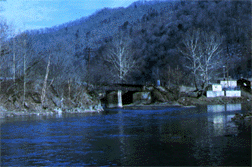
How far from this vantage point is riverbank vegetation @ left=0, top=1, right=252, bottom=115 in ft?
163

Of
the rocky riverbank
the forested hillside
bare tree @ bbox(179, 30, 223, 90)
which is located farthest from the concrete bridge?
bare tree @ bbox(179, 30, 223, 90)

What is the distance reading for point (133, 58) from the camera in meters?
110

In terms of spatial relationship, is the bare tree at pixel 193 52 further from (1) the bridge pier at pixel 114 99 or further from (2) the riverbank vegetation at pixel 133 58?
(1) the bridge pier at pixel 114 99

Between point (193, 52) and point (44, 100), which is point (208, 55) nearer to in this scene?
point (193, 52)

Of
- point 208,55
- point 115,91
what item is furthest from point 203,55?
point 115,91

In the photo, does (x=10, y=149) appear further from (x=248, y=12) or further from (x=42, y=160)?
(x=248, y=12)

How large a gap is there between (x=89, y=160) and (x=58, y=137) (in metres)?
7.76

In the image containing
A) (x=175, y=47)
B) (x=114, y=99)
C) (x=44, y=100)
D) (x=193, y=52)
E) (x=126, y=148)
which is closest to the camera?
(x=126, y=148)

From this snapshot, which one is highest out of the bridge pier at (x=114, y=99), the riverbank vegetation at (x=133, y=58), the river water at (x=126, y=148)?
the riverbank vegetation at (x=133, y=58)

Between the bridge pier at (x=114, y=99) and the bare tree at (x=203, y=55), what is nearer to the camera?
the bridge pier at (x=114, y=99)

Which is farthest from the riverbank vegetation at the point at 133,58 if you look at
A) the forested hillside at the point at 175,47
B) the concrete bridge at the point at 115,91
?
the concrete bridge at the point at 115,91

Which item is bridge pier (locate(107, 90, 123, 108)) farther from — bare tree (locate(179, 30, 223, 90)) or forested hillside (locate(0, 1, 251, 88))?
bare tree (locate(179, 30, 223, 90))

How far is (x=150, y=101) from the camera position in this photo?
226 feet

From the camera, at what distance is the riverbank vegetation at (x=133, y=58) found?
163ft
